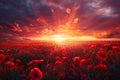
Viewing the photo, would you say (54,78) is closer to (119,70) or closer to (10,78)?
(10,78)

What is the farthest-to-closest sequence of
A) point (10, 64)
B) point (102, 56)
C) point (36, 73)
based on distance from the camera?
1. point (102, 56)
2. point (10, 64)
3. point (36, 73)

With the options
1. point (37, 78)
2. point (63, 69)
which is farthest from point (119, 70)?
point (37, 78)

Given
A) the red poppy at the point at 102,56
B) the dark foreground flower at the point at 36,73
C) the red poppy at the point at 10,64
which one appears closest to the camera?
the dark foreground flower at the point at 36,73

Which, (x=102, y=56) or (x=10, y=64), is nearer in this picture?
(x=10, y=64)

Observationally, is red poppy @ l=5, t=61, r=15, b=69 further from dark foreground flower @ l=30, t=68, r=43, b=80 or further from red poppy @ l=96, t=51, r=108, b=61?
red poppy @ l=96, t=51, r=108, b=61

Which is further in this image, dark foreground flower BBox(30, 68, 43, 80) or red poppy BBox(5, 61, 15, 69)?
red poppy BBox(5, 61, 15, 69)

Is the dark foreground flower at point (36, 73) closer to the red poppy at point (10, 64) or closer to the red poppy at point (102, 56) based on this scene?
the red poppy at point (10, 64)

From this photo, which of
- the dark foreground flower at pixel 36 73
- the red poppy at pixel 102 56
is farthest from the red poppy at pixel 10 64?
the red poppy at pixel 102 56

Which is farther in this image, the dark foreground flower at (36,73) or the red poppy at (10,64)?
the red poppy at (10,64)

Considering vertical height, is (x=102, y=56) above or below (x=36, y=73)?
above

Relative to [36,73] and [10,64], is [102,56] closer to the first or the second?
[36,73]

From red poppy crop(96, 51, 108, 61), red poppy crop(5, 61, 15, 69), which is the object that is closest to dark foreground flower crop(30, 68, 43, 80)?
red poppy crop(5, 61, 15, 69)

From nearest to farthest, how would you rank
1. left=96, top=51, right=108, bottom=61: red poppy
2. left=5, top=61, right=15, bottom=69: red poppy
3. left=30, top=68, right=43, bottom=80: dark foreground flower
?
left=30, top=68, right=43, bottom=80: dark foreground flower
left=5, top=61, right=15, bottom=69: red poppy
left=96, top=51, right=108, bottom=61: red poppy

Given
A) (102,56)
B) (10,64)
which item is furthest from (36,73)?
(102,56)
